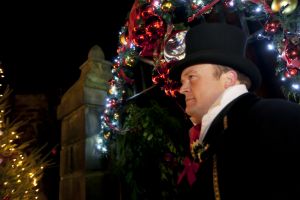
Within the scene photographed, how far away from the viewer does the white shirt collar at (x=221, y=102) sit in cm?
174

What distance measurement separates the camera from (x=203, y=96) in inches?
76.2

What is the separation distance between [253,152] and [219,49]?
0.78m

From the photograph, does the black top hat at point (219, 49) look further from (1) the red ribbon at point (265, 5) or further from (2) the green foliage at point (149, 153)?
(2) the green foliage at point (149, 153)

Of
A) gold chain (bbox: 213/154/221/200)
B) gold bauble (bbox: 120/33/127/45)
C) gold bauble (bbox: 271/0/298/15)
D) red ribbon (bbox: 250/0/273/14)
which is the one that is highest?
gold bauble (bbox: 120/33/127/45)

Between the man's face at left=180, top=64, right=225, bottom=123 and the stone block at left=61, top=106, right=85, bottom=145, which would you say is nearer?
the man's face at left=180, top=64, right=225, bottom=123

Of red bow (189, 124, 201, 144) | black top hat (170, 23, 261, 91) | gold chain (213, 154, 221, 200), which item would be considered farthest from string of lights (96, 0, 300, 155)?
gold chain (213, 154, 221, 200)

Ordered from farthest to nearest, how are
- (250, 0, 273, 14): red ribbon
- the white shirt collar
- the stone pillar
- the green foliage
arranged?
the stone pillar < the green foliage < (250, 0, 273, 14): red ribbon < the white shirt collar

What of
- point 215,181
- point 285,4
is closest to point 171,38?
point 285,4

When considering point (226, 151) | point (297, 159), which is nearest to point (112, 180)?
point (226, 151)

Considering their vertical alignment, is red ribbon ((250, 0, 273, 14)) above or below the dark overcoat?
above

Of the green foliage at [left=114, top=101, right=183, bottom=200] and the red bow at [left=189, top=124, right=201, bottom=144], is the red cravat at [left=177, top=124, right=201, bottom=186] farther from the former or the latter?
the green foliage at [left=114, top=101, right=183, bottom=200]

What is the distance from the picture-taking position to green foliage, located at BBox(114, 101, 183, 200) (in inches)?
186

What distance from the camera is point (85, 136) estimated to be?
5051 mm

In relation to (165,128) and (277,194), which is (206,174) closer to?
(277,194)
